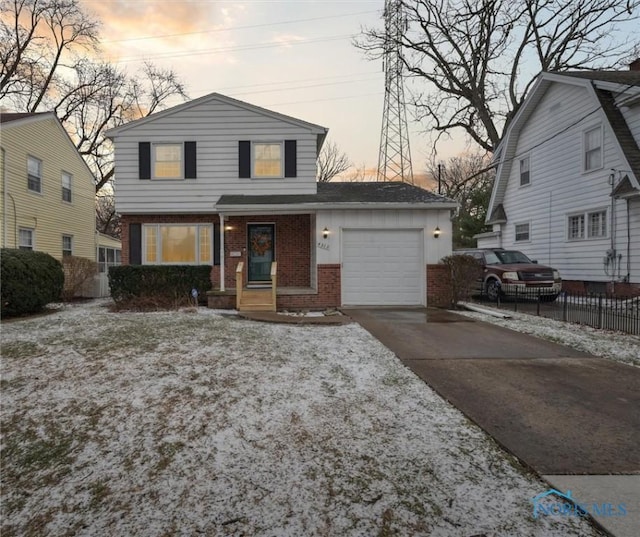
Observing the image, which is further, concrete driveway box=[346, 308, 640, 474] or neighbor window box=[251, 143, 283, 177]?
neighbor window box=[251, 143, 283, 177]

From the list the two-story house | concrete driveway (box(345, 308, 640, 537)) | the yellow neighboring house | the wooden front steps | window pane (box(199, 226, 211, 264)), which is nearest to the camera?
concrete driveway (box(345, 308, 640, 537))

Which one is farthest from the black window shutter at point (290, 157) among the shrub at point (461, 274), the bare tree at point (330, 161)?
the bare tree at point (330, 161)

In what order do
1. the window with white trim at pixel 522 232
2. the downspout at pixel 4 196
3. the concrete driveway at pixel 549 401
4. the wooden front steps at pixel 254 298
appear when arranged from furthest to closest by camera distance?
the window with white trim at pixel 522 232 → the downspout at pixel 4 196 → the wooden front steps at pixel 254 298 → the concrete driveway at pixel 549 401

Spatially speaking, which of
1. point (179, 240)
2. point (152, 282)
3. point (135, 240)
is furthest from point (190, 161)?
point (152, 282)

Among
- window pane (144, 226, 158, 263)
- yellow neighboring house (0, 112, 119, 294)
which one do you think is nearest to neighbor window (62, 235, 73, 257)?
yellow neighboring house (0, 112, 119, 294)

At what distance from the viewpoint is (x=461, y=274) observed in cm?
1018

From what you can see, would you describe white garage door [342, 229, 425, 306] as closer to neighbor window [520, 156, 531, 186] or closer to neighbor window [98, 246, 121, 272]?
neighbor window [520, 156, 531, 186]

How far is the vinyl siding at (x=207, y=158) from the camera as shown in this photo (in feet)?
39.9

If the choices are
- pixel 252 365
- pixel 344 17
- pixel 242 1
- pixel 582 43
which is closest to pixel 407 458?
pixel 252 365

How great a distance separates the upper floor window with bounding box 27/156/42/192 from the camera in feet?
48.4

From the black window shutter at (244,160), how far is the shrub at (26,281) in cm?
588

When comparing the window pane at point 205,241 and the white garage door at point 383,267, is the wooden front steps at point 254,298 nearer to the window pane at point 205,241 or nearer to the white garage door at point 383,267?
the white garage door at point 383,267

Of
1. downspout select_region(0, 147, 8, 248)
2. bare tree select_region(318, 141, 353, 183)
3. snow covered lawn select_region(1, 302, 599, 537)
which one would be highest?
bare tree select_region(318, 141, 353, 183)

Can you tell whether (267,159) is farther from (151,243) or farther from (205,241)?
(151,243)
